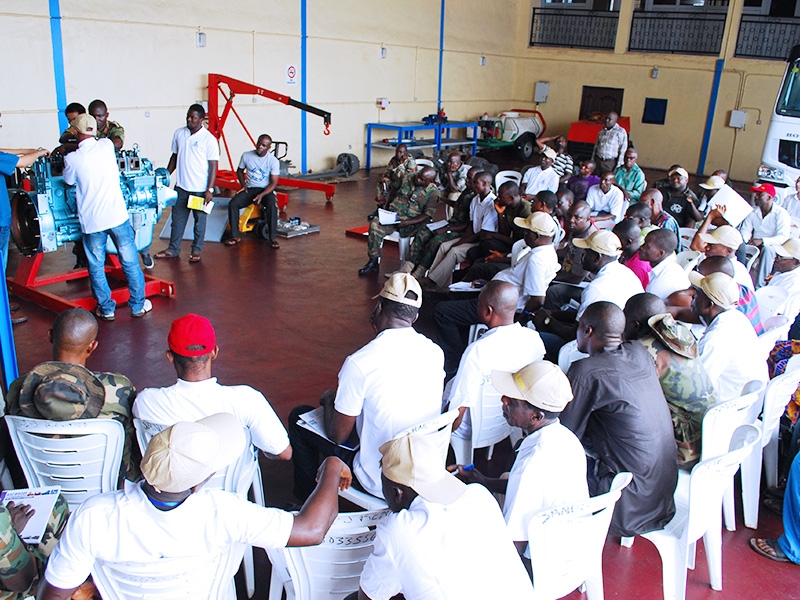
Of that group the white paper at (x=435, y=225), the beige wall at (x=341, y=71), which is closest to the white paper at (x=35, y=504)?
the white paper at (x=435, y=225)

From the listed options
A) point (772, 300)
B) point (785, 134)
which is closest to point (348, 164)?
point (785, 134)

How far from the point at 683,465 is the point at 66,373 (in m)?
2.69

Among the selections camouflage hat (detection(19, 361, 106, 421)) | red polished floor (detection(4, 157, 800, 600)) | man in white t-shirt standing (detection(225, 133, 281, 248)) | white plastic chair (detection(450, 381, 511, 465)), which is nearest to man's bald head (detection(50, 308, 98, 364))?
camouflage hat (detection(19, 361, 106, 421))

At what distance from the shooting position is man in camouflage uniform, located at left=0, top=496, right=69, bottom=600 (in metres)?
1.95

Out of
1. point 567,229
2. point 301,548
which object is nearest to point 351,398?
point 301,548

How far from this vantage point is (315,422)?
3113 millimetres

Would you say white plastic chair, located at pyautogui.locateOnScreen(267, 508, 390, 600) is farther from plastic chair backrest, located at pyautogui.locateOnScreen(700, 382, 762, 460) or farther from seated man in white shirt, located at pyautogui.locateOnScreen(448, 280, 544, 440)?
plastic chair backrest, located at pyautogui.locateOnScreen(700, 382, 762, 460)

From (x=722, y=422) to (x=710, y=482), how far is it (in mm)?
406

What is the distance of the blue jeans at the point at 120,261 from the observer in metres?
5.47

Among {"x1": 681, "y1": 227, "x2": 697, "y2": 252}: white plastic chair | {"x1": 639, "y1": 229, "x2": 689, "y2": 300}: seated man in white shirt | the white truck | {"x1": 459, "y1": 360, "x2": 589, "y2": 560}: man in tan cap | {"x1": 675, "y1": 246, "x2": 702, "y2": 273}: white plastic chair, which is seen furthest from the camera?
the white truck

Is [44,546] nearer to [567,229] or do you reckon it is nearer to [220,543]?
[220,543]

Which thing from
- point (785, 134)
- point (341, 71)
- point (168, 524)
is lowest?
point (168, 524)

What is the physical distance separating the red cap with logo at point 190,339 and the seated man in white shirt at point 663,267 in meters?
3.07

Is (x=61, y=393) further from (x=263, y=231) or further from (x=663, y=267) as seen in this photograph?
(x=263, y=231)
